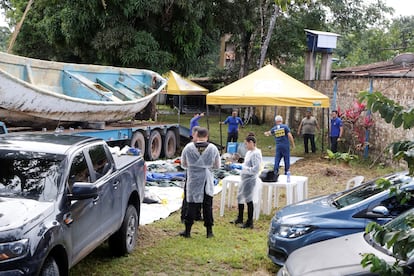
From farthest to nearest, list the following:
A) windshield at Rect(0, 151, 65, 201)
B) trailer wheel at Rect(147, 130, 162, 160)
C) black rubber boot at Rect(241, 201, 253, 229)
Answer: trailer wheel at Rect(147, 130, 162, 160) < black rubber boot at Rect(241, 201, 253, 229) < windshield at Rect(0, 151, 65, 201)

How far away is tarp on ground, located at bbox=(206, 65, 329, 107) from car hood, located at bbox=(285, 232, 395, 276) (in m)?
10.7

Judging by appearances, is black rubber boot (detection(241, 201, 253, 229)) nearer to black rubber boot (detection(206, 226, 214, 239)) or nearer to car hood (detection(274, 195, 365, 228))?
black rubber boot (detection(206, 226, 214, 239))

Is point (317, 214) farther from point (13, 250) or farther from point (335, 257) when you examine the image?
point (13, 250)

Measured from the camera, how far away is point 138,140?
15.3 meters

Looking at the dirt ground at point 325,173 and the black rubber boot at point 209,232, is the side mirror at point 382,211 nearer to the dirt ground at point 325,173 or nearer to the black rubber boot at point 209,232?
the black rubber boot at point 209,232

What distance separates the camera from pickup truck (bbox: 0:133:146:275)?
14.1 feet

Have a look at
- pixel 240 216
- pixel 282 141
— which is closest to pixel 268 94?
pixel 282 141

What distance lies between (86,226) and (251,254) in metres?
2.81

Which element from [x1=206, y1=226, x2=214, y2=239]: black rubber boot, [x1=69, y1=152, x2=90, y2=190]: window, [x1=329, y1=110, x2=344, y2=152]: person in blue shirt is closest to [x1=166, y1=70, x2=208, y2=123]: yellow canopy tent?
[x1=329, y1=110, x2=344, y2=152]: person in blue shirt

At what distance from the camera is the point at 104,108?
1313 cm

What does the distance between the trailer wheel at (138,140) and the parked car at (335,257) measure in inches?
403

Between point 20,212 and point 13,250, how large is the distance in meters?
0.46

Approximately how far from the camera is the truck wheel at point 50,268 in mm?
4527

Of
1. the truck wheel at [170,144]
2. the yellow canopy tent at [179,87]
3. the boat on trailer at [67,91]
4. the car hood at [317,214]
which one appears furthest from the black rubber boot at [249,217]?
the yellow canopy tent at [179,87]
